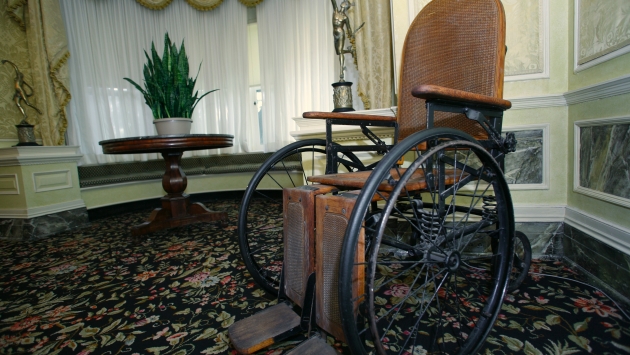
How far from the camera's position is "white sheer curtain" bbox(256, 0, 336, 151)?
3049mm

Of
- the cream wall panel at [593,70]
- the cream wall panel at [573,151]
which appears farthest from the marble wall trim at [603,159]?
the cream wall panel at [593,70]

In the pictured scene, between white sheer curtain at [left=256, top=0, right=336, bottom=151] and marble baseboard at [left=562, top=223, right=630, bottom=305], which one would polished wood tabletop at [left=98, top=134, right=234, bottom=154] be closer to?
white sheer curtain at [left=256, top=0, right=336, bottom=151]

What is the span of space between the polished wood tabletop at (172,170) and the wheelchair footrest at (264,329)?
142cm

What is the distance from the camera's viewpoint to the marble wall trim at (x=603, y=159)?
3.66 ft

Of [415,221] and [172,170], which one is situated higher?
[172,170]

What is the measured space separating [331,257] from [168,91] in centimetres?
204

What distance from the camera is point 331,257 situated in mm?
849

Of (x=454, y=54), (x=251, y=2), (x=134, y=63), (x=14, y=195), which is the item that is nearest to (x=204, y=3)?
(x=251, y=2)

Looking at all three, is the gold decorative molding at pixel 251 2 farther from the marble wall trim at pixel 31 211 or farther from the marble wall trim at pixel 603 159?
the marble wall trim at pixel 603 159

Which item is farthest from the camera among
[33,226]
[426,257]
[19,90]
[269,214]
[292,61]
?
[292,61]

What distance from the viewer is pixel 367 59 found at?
2.16 meters

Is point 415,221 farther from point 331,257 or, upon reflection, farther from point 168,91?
point 168,91

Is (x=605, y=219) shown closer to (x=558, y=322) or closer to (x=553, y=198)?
(x=553, y=198)

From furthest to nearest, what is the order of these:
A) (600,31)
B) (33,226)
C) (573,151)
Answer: (33,226), (573,151), (600,31)
